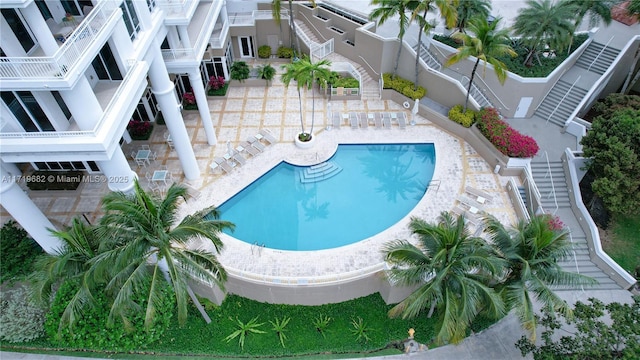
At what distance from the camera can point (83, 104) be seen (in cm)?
1462

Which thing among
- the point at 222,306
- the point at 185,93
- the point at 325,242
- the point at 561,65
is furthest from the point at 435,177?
the point at 185,93

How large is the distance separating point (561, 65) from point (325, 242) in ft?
64.3

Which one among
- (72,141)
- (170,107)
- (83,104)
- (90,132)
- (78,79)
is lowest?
(170,107)

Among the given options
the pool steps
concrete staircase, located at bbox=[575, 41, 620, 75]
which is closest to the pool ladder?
the pool steps

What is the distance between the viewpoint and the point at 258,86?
99.3 ft

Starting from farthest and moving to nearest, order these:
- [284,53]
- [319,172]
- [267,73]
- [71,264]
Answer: [284,53] < [267,73] < [319,172] < [71,264]

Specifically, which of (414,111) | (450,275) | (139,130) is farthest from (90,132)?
(414,111)

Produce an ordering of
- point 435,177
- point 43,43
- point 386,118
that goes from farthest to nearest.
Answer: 1. point 386,118
2. point 435,177
3. point 43,43

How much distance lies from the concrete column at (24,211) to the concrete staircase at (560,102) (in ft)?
95.3

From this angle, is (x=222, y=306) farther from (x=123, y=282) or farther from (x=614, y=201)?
(x=614, y=201)

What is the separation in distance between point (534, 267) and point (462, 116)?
1357 cm

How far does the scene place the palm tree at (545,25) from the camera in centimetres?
2300

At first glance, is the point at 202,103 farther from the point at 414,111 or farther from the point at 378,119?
the point at 414,111

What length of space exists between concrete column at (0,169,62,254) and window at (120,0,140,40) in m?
7.87
